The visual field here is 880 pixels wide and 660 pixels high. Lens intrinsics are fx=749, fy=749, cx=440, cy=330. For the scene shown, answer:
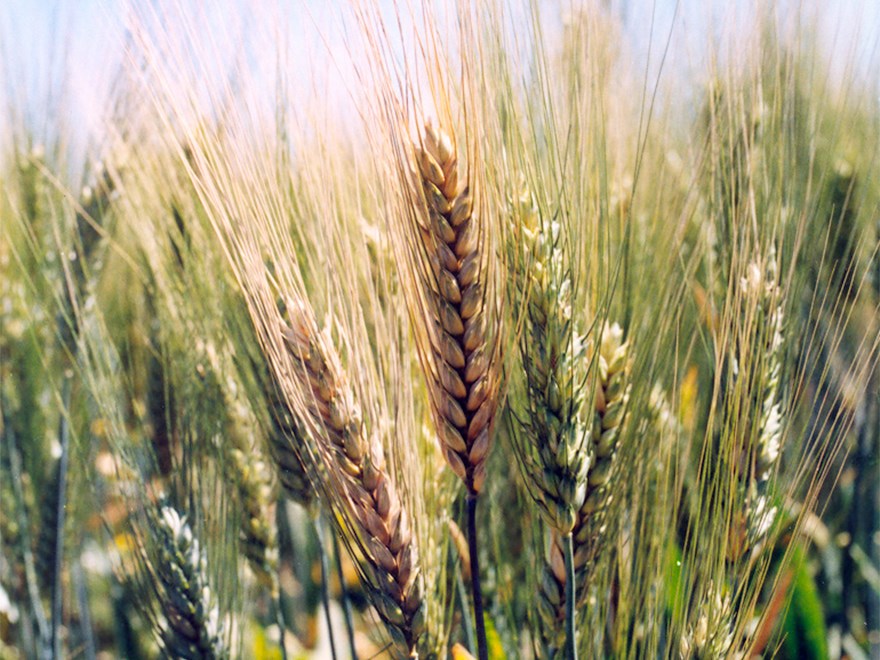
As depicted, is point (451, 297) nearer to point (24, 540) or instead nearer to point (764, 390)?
point (764, 390)

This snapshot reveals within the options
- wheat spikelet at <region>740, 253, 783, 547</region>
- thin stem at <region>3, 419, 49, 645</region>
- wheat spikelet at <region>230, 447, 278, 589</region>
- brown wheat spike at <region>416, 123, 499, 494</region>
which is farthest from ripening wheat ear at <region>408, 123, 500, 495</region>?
thin stem at <region>3, 419, 49, 645</region>

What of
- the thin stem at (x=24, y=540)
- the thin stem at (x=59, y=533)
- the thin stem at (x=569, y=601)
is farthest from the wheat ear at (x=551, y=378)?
the thin stem at (x=24, y=540)

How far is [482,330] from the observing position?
59cm

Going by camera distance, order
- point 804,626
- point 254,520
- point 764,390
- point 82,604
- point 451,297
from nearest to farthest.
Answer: point 451,297 < point 764,390 < point 254,520 < point 804,626 < point 82,604

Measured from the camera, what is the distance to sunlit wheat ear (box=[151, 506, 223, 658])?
30.0 inches

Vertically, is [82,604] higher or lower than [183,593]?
higher

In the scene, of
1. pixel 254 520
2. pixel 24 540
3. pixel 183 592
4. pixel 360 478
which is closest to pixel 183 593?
pixel 183 592

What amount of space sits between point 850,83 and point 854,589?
79cm

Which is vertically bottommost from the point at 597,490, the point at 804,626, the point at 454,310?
the point at 804,626

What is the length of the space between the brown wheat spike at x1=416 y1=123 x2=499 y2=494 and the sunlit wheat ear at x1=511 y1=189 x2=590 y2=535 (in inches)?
1.5

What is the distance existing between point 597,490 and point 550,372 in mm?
127

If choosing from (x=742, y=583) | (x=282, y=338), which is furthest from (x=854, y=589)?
(x=282, y=338)

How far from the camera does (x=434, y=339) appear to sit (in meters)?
0.59

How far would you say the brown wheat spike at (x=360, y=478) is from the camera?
0.59 m
